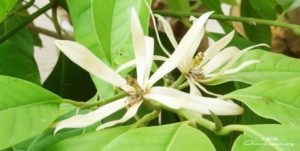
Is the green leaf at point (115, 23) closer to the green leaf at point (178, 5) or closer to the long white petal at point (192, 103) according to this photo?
the long white petal at point (192, 103)

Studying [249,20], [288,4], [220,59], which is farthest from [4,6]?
[288,4]

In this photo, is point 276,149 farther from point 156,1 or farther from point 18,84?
point 156,1

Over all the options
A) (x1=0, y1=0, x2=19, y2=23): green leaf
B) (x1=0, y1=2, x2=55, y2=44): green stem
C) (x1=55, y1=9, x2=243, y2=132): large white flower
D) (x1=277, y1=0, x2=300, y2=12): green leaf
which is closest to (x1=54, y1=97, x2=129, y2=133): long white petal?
(x1=55, y1=9, x2=243, y2=132): large white flower

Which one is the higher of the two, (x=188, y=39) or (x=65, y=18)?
(x=188, y=39)

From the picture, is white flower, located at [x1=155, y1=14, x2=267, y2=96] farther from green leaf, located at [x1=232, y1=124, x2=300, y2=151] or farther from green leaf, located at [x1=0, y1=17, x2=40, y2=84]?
green leaf, located at [x1=0, y1=17, x2=40, y2=84]

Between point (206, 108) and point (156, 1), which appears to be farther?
point (156, 1)

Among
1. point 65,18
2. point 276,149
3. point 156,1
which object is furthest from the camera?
point 65,18

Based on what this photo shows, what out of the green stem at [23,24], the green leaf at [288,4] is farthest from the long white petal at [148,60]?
the green leaf at [288,4]

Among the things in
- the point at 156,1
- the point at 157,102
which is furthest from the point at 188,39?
the point at 156,1
